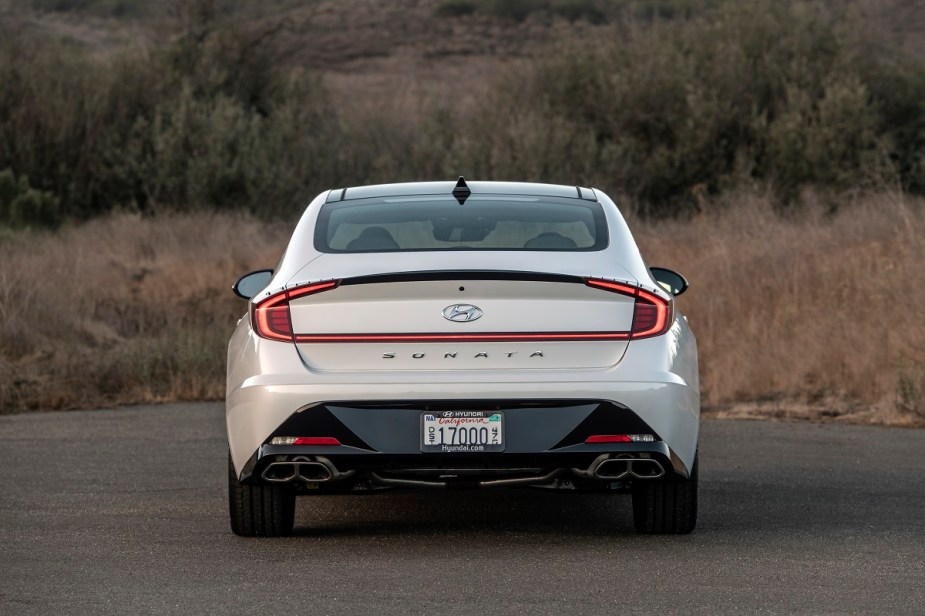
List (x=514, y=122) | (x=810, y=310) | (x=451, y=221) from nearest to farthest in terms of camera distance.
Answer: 1. (x=451, y=221)
2. (x=810, y=310)
3. (x=514, y=122)

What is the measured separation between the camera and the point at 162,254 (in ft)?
77.0

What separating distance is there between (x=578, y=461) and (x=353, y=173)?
2608 cm

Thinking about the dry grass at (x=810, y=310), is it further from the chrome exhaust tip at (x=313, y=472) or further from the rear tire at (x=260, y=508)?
the chrome exhaust tip at (x=313, y=472)

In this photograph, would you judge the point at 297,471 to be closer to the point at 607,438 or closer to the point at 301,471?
the point at 301,471

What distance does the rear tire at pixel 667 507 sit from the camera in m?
7.63

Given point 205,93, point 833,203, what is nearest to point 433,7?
point 205,93

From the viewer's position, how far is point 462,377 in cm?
696

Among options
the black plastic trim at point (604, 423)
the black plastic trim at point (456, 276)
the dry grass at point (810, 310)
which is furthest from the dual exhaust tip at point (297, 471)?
the dry grass at point (810, 310)

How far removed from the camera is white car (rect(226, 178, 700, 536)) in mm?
6969

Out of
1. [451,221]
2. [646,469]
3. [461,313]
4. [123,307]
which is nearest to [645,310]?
[646,469]

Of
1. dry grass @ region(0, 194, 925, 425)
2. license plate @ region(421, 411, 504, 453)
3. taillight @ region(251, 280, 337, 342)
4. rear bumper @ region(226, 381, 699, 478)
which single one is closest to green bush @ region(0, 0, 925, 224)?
dry grass @ region(0, 194, 925, 425)

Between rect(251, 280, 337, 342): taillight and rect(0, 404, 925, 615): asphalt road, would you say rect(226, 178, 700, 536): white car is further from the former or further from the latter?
rect(0, 404, 925, 615): asphalt road

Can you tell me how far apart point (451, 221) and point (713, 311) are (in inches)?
381

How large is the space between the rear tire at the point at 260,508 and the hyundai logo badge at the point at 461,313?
1.16m
